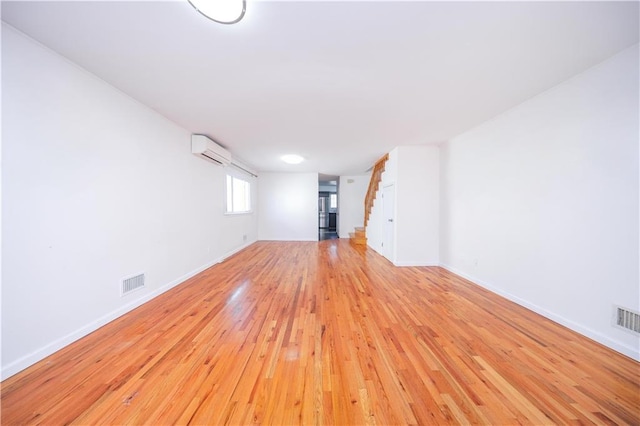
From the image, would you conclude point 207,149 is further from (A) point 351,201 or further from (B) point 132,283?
(A) point 351,201

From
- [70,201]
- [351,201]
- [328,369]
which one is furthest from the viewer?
[351,201]

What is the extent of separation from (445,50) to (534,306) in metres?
2.89

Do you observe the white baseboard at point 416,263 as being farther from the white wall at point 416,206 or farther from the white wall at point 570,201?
the white wall at point 570,201

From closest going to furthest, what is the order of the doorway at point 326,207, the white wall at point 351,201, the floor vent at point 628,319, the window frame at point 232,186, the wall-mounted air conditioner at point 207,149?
the floor vent at point 628,319, the wall-mounted air conditioner at point 207,149, the window frame at point 232,186, the white wall at point 351,201, the doorway at point 326,207

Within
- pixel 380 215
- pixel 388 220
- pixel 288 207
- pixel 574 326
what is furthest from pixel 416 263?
pixel 288 207

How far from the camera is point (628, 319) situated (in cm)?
172

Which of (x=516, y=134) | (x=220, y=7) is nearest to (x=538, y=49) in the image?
(x=516, y=134)

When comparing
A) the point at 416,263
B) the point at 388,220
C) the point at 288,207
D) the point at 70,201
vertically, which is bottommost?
the point at 416,263

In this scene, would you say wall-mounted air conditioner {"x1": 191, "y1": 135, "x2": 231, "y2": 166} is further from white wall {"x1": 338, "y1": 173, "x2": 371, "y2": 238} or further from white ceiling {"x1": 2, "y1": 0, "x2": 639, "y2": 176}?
white wall {"x1": 338, "y1": 173, "x2": 371, "y2": 238}

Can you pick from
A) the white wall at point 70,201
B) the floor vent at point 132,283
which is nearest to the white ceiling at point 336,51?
the white wall at point 70,201

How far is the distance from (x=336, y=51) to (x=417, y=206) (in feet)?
11.4

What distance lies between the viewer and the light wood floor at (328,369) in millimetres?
1228

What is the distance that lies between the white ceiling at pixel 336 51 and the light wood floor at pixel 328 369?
8.05ft

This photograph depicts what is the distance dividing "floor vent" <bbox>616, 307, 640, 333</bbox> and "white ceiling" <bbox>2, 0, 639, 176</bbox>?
2.16 metres
